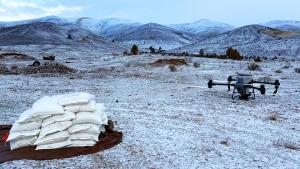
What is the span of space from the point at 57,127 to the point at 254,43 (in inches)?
1933

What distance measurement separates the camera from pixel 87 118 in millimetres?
9500

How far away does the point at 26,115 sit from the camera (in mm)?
9305

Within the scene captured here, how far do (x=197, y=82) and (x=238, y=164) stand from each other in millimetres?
13083

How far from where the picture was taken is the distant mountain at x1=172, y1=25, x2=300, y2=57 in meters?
48.6

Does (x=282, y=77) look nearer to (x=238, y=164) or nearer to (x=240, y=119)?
(x=240, y=119)

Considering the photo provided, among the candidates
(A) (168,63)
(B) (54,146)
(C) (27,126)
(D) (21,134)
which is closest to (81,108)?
(B) (54,146)

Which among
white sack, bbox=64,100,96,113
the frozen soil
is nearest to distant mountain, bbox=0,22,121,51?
the frozen soil

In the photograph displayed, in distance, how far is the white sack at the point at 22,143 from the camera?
9.18m

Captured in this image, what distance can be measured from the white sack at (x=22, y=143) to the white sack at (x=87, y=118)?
0.97 metres

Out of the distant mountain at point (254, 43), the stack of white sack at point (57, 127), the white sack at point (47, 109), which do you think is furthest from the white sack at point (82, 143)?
the distant mountain at point (254, 43)

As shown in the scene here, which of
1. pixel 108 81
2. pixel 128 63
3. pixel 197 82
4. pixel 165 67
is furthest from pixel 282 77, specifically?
pixel 128 63

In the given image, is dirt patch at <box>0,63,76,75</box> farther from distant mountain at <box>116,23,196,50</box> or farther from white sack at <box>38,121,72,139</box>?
distant mountain at <box>116,23,196,50</box>

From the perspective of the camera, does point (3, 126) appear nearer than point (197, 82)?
Yes

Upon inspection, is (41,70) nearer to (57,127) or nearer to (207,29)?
(57,127)
